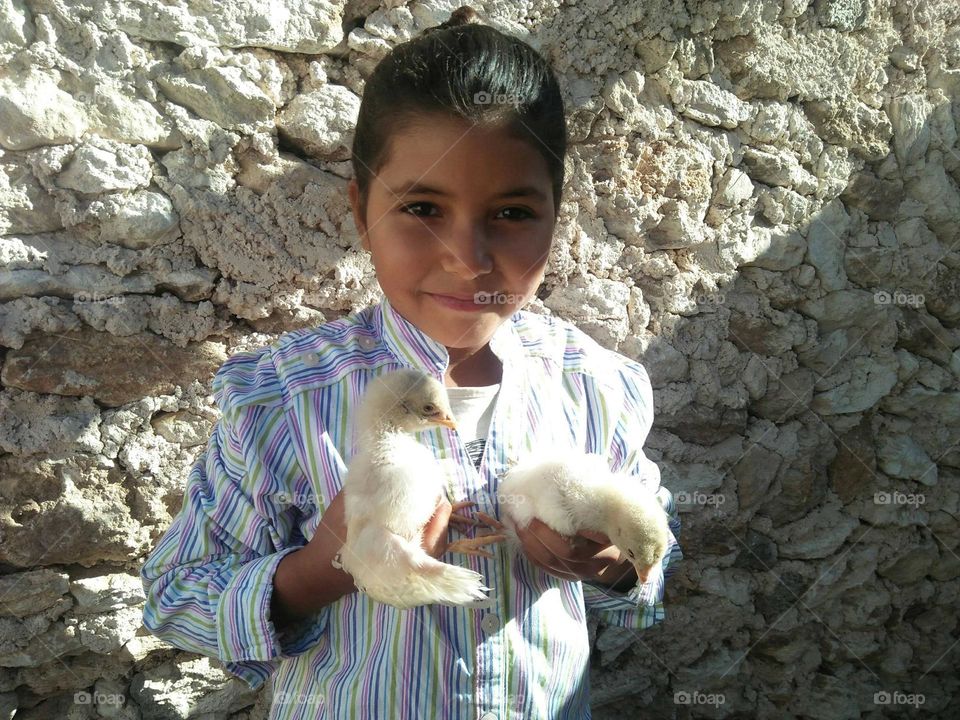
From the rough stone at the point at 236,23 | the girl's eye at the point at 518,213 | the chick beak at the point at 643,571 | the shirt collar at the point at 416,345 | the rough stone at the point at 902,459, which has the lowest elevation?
the rough stone at the point at 902,459

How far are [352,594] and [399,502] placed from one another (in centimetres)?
26

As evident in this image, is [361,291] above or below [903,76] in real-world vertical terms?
below

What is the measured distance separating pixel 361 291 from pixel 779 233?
3.93 ft

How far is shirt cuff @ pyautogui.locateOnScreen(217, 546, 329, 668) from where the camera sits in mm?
1297

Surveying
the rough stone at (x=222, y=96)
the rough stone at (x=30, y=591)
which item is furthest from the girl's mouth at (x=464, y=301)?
the rough stone at (x=30, y=591)

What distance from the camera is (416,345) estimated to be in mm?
1458

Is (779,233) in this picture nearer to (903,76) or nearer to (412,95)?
(903,76)

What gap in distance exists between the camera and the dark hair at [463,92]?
1.34 m

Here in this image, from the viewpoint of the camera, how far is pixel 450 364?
1.52 meters

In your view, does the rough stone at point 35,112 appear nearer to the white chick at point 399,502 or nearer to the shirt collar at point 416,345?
the shirt collar at point 416,345

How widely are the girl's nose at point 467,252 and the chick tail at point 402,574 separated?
1.34ft

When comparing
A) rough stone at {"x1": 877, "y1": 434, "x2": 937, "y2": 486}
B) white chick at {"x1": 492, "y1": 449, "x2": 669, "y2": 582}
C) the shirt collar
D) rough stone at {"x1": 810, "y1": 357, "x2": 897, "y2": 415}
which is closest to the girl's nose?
the shirt collar

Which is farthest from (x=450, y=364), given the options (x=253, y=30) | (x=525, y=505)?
(x=253, y=30)

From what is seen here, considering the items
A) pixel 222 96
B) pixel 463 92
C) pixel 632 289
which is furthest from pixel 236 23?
pixel 632 289
